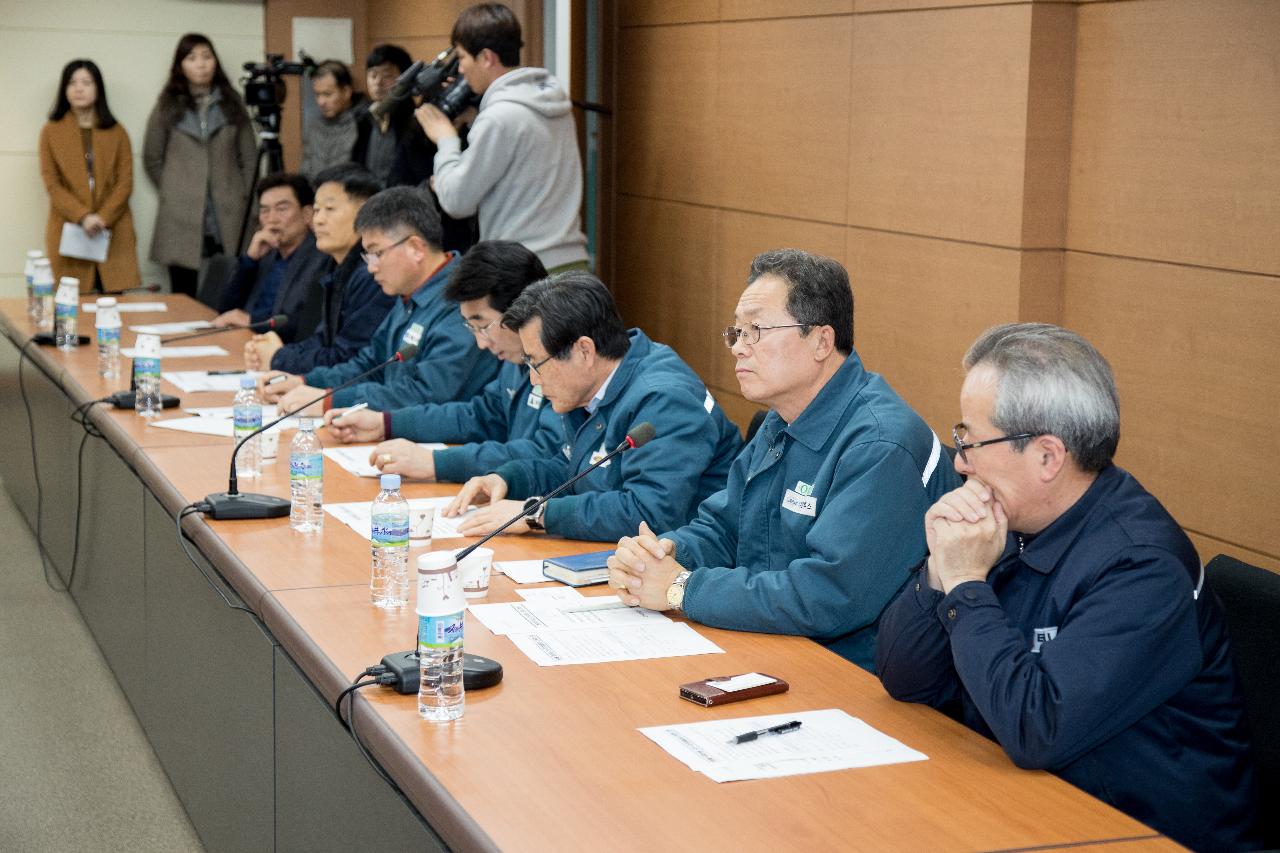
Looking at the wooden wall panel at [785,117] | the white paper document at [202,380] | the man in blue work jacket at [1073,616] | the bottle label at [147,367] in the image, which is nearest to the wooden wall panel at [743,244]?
the wooden wall panel at [785,117]

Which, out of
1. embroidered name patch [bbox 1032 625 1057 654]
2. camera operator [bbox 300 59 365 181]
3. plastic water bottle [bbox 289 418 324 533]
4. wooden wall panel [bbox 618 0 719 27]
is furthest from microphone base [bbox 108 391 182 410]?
camera operator [bbox 300 59 365 181]

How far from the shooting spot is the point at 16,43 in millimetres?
8609

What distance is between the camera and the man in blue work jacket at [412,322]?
430 cm

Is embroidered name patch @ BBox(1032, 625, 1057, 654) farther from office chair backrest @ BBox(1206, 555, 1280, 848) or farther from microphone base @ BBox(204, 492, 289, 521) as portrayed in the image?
microphone base @ BBox(204, 492, 289, 521)

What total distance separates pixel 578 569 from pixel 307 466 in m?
0.68

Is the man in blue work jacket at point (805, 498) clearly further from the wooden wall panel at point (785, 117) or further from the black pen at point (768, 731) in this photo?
the wooden wall panel at point (785, 117)

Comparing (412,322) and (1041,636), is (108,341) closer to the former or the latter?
(412,322)

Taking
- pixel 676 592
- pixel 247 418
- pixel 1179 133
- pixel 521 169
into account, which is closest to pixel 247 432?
pixel 247 418

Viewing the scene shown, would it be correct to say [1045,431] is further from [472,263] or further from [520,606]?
[472,263]

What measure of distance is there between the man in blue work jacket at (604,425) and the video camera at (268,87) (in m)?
5.01

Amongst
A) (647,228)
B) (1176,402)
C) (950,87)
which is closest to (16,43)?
(647,228)

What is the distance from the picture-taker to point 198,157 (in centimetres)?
855

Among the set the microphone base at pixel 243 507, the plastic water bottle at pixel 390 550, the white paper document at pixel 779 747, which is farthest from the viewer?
the microphone base at pixel 243 507

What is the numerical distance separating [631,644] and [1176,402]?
1.99 meters
